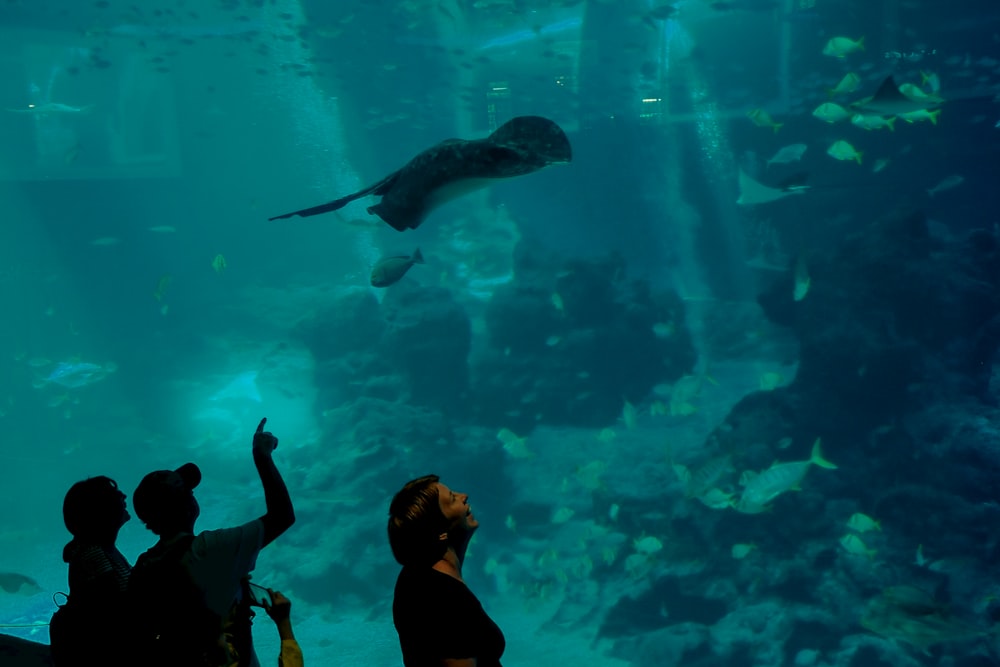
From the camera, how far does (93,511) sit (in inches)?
72.2

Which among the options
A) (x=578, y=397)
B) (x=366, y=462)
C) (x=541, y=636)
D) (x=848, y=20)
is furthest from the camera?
(x=848, y=20)

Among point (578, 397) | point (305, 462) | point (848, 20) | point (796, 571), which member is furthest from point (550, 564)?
point (848, 20)

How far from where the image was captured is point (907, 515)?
28.3ft

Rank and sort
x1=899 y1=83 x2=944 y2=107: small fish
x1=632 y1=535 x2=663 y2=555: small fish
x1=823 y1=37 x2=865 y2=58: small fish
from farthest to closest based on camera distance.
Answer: x1=823 y1=37 x2=865 y2=58: small fish → x1=632 y1=535 x2=663 y2=555: small fish → x1=899 y1=83 x2=944 y2=107: small fish

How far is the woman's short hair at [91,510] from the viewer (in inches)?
71.5

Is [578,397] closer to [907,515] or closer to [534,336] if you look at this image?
[534,336]

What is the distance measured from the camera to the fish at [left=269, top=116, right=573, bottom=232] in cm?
345

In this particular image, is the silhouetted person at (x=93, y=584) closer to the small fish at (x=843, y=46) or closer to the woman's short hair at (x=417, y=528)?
the woman's short hair at (x=417, y=528)

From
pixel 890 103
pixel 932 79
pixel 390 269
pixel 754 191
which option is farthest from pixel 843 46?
pixel 390 269

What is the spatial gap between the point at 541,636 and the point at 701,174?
2278 centimetres

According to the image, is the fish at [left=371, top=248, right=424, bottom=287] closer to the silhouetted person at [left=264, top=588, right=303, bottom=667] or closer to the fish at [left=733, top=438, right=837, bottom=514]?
the fish at [left=733, top=438, right=837, bottom=514]

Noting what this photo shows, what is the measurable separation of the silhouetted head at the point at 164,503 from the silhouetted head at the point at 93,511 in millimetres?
95

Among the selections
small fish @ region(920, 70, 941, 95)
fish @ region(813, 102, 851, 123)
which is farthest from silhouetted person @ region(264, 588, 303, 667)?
small fish @ region(920, 70, 941, 95)

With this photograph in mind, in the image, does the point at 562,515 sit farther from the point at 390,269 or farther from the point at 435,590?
the point at 435,590
